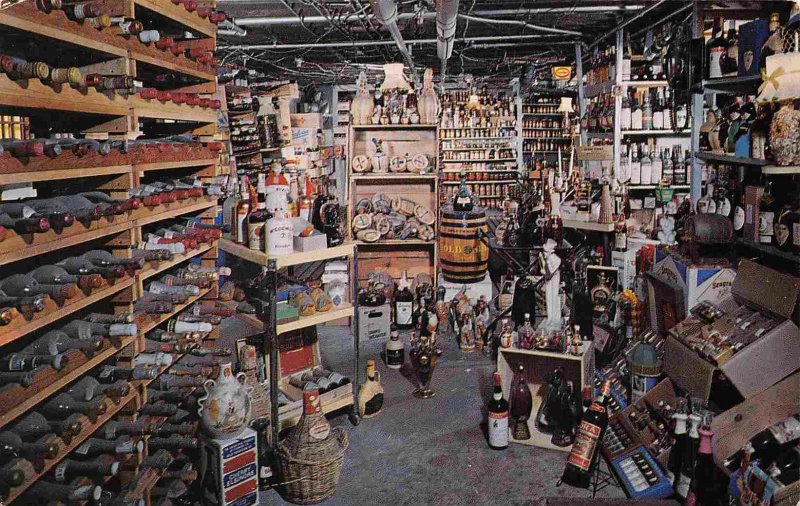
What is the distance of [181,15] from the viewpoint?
2912 mm

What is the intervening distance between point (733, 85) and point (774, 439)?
2.11 metres

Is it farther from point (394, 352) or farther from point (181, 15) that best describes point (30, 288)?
point (394, 352)

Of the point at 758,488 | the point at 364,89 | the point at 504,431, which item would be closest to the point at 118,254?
the point at 504,431

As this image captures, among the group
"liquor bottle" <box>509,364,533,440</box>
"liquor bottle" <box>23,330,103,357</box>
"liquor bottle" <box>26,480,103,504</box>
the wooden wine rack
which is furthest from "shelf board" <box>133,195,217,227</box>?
"liquor bottle" <box>509,364,533,440</box>

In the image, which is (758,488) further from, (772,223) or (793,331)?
(772,223)

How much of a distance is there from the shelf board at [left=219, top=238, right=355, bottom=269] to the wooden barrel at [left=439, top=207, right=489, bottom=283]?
2468mm

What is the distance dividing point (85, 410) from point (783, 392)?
102 inches

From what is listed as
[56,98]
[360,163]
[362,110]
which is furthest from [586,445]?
[362,110]

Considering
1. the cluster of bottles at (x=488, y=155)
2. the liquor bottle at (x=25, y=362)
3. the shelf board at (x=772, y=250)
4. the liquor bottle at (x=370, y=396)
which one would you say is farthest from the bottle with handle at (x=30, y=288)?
the cluster of bottles at (x=488, y=155)

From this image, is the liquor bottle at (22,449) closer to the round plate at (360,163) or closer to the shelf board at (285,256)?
the shelf board at (285,256)

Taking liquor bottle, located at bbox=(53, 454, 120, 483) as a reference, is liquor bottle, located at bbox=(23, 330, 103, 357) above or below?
above

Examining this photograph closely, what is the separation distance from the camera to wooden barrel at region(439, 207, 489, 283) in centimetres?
611

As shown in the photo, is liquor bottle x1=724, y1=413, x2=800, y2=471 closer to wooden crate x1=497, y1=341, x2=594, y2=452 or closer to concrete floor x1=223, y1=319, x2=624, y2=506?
concrete floor x1=223, y1=319, x2=624, y2=506

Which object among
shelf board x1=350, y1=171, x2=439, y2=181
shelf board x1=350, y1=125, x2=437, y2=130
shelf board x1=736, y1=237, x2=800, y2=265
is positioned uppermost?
shelf board x1=350, y1=125, x2=437, y2=130
